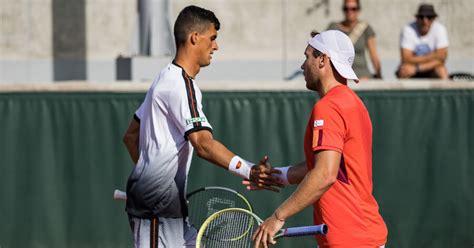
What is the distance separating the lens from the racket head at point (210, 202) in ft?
22.9

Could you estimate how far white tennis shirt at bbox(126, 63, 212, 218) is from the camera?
6.31 metres

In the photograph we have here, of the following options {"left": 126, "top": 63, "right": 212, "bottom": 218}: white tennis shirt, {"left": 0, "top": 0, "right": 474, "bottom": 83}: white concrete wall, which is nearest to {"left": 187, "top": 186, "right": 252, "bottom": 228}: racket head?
{"left": 126, "top": 63, "right": 212, "bottom": 218}: white tennis shirt

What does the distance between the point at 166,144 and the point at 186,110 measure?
26 cm

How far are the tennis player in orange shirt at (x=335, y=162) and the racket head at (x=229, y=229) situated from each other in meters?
0.78

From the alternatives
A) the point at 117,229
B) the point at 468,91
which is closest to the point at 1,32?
the point at 117,229

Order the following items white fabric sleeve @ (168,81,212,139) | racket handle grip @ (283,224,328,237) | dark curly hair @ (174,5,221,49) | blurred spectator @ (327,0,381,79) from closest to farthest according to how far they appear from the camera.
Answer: racket handle grip @ (283,224,328,237) → white fabric sleeve @ (168,81,212,139) → dark curly hair @ (174,5,221,49) → blurred spectator @ (327,0,381,79)

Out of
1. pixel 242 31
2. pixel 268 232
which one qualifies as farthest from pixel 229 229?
pixel 242 31

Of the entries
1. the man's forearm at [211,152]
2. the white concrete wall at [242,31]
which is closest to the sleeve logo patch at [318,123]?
the man's forearm at [211,152]

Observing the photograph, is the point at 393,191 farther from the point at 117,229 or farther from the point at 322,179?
the point at 322,179

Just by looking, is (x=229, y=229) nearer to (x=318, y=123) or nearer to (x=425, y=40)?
(x=318, y=123)

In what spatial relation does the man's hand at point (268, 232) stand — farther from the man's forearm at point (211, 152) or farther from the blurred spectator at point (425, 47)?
the blurred spectator at point (425, 47)

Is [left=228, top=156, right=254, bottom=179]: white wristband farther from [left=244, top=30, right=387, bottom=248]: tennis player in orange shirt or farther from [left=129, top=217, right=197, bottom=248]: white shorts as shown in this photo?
[left=244, top=30, right=387, bottom=248]: tennis player in orange shirt

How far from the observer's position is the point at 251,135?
33.0ft

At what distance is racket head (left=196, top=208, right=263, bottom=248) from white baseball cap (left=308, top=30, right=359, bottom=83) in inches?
47.0
